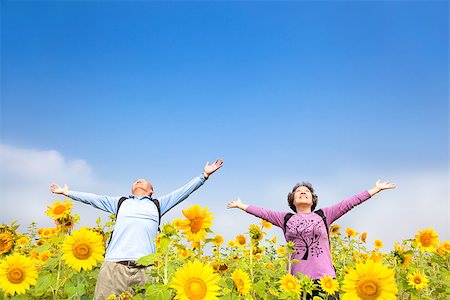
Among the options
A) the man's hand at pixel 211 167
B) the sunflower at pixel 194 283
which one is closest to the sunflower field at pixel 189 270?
the sunflower at pixel 194 283

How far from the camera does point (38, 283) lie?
455 cm

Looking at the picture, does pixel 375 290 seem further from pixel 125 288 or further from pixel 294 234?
pixel 125 288

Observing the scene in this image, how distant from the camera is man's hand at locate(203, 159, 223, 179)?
5.61m

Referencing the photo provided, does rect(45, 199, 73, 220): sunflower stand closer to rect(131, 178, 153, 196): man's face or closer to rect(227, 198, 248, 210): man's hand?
rect(131, 178, 153, 196): man's face

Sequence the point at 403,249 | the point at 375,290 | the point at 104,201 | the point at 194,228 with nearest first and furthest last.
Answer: the point at 375,290
the point at 194,228
the point at 104,201
the point at 403,249

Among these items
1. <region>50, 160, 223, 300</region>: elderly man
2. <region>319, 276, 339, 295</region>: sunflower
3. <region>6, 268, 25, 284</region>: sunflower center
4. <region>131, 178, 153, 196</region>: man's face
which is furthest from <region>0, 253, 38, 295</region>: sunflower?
<region>319, 276, 339, 295</region>: sunflower

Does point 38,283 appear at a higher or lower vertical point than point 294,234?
lower

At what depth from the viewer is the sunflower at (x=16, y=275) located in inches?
186

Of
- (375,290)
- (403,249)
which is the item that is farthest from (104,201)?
(403,249)

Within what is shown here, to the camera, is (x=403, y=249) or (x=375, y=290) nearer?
(x=375, y=290)

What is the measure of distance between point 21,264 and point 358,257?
20.7ft

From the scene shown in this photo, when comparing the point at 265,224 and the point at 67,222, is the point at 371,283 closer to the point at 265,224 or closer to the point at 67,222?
the point at 67,222

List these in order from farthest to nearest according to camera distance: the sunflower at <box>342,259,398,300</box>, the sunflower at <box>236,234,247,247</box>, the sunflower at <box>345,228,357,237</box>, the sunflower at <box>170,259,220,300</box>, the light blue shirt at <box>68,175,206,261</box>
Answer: the sunflower at <box>345,228,357,237</box> < the sunflower at <box>236,234,247,247</box> < the light blue shirt at <box>68,175,206,261</box> < the sunflower at <box>342,259,398,300</box> < the sunflower at <box>170,259,220,300</box>

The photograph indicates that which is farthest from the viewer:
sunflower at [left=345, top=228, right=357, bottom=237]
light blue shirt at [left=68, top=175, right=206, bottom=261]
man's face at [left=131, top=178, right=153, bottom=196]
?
sunflower at [left=345, top=228, right=357, bottom=237]
